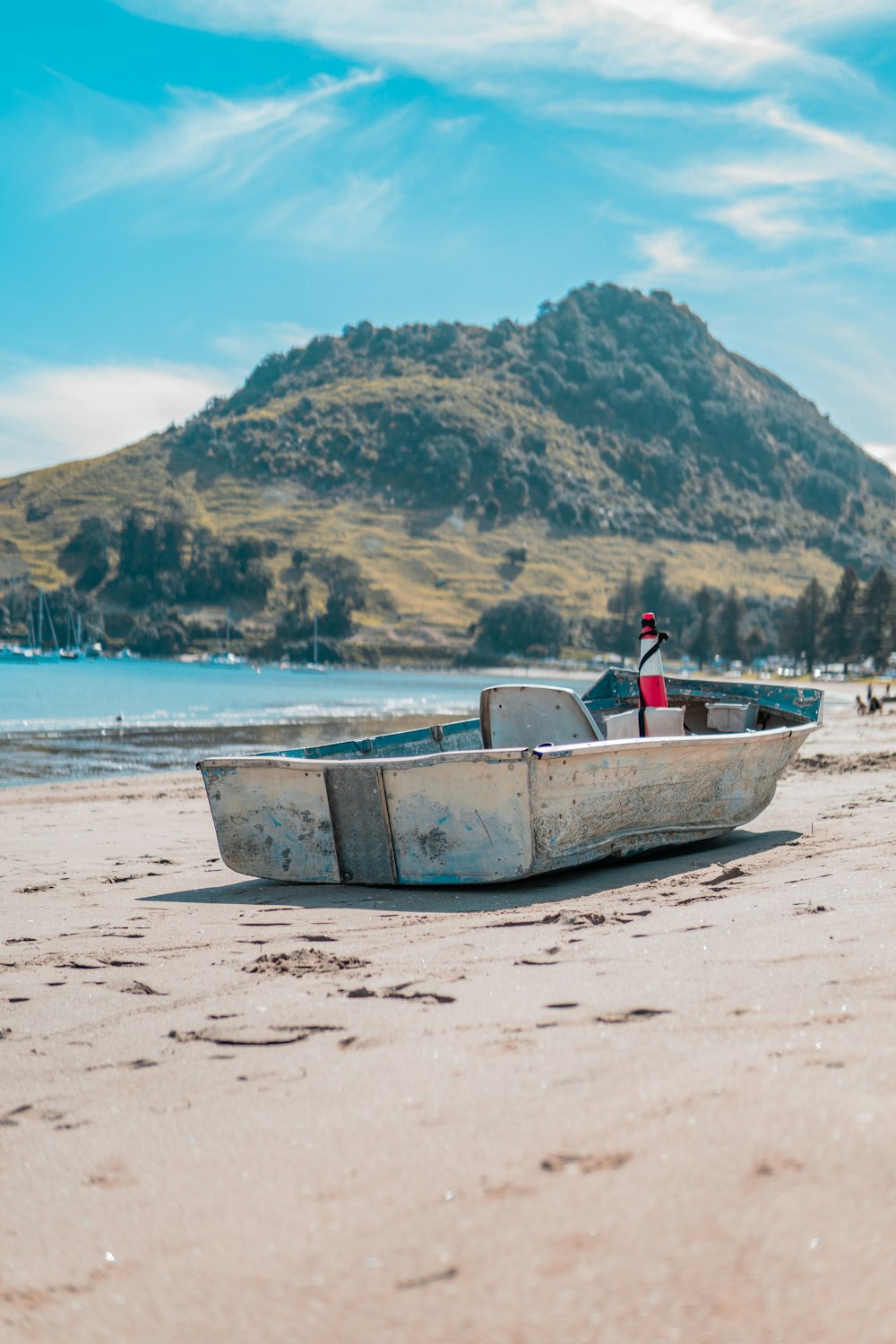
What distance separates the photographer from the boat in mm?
8234

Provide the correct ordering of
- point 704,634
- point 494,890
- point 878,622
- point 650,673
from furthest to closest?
point 704,634, point 878,622, point 650,673, point 494,890

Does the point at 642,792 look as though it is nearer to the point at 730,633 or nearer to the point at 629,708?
the point at 629,708

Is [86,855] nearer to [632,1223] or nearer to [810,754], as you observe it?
[632,1223]

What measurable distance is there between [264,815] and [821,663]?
135 metres

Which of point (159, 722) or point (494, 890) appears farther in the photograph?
point (159, 722)

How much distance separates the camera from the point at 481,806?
825cm

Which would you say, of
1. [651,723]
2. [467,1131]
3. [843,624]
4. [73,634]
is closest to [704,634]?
[843,624]

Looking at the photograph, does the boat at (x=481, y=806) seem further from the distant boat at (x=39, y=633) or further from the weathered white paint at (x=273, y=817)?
the distant boat at (x=39, y=633)

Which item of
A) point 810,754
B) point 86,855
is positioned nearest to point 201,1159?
point 86,855

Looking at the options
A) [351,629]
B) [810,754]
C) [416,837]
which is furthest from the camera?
[351,629]

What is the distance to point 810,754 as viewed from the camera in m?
20.2

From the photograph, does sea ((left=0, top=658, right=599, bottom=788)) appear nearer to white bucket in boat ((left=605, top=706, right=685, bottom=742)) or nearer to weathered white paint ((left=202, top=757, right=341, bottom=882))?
weathered white paint ((left=202, top=757, right=341, bottom=882))

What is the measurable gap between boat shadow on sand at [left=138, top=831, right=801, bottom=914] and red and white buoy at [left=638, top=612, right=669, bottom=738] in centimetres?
172

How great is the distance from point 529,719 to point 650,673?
1372 millimetres
